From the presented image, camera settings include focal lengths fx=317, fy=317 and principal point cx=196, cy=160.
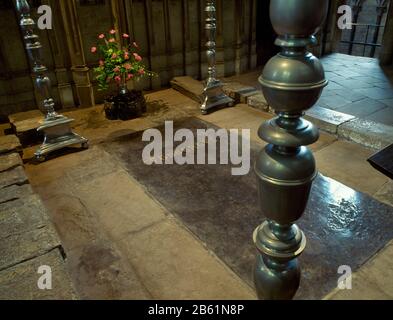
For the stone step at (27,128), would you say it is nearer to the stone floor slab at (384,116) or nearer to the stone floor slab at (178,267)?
the stone floor slab at (178,267)

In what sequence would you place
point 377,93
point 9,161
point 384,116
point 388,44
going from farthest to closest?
point 388,44 → point 377,93 → point 384,116 → point 9,161

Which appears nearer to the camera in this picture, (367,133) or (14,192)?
Result: (14,192)

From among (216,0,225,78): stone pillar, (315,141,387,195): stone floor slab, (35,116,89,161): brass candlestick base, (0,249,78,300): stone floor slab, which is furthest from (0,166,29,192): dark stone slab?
(216,0,225,78): stone pillar

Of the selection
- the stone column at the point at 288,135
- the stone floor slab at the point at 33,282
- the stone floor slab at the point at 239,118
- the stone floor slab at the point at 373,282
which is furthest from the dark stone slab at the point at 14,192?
the stone floor slab at the point at 239,118

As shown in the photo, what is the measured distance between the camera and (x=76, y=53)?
16.9 ft

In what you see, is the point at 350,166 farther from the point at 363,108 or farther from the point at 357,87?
the point at 357,87

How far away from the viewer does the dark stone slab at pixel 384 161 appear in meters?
2.63

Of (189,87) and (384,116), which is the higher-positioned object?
(189,87)

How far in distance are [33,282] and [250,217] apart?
5.35ft

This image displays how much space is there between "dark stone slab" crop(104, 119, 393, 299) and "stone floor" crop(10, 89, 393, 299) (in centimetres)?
10

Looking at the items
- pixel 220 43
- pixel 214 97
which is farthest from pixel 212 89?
pixel 220 43

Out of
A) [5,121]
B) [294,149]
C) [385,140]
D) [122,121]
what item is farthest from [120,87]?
[294,149]

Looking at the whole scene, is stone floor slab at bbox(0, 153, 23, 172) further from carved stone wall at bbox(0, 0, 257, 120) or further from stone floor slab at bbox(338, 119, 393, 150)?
stone floor slab at bbox(338, 119, 393, 150)
